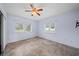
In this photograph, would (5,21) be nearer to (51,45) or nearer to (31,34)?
(31,34)

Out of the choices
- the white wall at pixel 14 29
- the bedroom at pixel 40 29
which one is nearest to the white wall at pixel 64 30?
the bedroom at pixel 40 29

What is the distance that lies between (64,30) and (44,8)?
1.81ft

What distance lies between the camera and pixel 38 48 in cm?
168

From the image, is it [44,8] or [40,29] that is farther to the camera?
[40,29]

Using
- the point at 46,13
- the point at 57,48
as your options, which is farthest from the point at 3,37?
the point at 57,48

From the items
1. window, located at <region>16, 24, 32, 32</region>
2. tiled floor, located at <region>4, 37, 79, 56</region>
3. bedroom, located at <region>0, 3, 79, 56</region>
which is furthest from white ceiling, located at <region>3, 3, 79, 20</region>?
tiled floor, located at <region>4, 37, 79, 56</region>

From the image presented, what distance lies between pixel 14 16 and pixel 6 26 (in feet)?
0.75

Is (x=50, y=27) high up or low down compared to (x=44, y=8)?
down

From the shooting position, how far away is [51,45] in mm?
1695

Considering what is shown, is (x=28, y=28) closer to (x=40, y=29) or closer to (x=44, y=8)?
(x=40, y=29)

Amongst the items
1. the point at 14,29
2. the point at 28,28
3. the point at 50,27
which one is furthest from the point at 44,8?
the point at 14,29

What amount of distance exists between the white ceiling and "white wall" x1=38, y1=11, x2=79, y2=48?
0.27 ft

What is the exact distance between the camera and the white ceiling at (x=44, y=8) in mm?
1545

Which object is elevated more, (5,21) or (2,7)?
(2,7)
